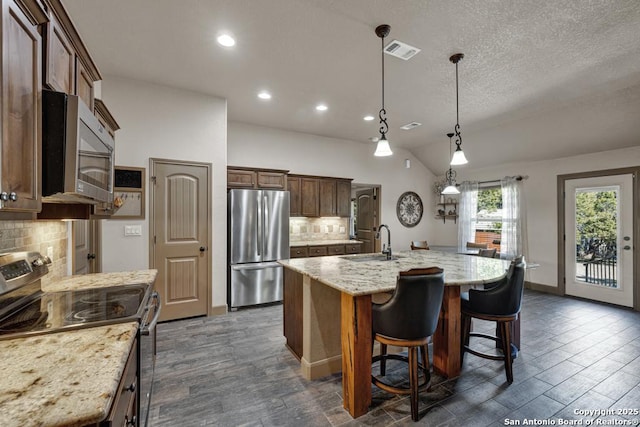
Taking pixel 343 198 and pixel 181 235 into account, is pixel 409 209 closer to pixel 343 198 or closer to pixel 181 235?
pixel 343 198

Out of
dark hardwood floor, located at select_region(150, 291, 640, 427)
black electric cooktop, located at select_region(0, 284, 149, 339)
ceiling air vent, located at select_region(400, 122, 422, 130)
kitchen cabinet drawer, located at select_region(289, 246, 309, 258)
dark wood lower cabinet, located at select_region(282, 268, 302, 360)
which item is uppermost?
ceiling air vent, located at select_region(400, 122, 422, 130)

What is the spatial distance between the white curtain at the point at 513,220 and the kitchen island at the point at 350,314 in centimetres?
334

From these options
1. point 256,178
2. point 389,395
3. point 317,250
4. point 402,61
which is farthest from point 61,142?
point 317,250

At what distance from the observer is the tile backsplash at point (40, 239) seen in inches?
60.8

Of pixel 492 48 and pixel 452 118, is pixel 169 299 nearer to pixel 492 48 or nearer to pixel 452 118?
pixel 492 48

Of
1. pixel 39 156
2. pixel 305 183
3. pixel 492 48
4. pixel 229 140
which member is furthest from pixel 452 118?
pixel 39 156

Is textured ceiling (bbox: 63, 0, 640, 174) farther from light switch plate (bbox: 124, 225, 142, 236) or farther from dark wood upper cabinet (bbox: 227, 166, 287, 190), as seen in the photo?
light switch plate (bbox: 124, 225, 142, 236)

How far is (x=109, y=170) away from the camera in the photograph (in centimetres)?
188

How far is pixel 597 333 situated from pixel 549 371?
155 cm

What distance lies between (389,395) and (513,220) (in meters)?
4.98

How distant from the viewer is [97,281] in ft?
6.82

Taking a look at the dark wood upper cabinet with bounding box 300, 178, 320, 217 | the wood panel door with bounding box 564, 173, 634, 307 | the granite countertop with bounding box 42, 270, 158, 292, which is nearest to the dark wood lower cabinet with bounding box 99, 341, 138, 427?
the granite countertop with bounding box 42, 270, 158, 292

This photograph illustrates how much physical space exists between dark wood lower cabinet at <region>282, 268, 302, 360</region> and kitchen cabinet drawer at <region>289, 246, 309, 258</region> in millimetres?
1997

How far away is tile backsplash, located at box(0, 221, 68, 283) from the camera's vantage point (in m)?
1.54
